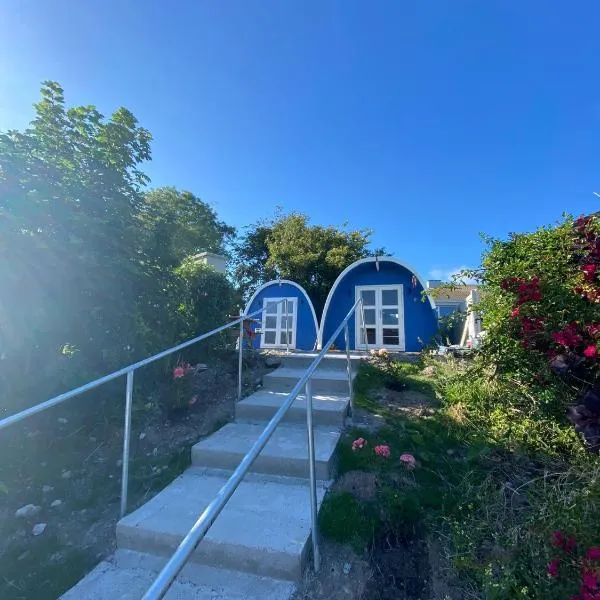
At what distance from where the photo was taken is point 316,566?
5.93 ft

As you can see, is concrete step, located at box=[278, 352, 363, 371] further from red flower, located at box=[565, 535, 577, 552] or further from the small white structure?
red flower, located at box=[565, 535, 577, 552]

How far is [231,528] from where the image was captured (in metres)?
2.00

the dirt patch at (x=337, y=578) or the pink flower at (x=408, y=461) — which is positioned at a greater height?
the pink flower at (x=408, y=461)

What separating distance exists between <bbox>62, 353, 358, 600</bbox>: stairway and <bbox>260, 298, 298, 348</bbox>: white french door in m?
5.85

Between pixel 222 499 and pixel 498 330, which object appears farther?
pixel 498 330

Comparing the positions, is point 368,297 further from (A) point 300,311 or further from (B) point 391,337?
(A) point 300,311

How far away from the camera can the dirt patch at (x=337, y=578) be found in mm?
1659

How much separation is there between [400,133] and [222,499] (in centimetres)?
901

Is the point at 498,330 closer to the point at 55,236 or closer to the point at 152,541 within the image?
the point at 152,541

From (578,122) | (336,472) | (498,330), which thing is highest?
(578,122)

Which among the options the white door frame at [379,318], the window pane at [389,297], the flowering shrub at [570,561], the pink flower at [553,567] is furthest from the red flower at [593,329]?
the window pane at [389,297]

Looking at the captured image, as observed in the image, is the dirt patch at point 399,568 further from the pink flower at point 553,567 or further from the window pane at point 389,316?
the window pane at point 389,316


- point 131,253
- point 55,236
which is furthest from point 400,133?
point 55,236

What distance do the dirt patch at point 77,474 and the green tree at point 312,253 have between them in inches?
437
